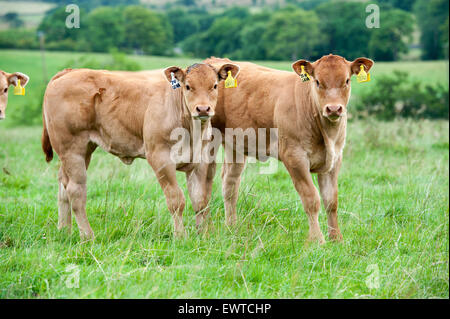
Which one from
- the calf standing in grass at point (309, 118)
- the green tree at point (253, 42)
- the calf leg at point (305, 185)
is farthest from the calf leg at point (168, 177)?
the green tree at point (253, 42)

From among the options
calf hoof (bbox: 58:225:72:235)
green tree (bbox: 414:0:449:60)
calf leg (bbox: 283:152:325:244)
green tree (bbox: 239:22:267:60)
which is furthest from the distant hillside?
calf leg (bbox: 283:152:325:244)

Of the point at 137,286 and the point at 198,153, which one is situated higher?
the point at 198,153

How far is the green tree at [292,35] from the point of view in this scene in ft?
174

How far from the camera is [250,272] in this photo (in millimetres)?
5035

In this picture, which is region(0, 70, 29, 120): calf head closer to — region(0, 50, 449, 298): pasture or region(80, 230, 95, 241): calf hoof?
region(0, 50, 449, 298): pasture

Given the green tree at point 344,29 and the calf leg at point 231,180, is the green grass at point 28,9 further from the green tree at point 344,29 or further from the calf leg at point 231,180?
the calf leg at point 231,180

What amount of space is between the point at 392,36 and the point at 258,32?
65.9 feet

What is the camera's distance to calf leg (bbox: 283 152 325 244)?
6.27 m

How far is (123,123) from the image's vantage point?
673 cm

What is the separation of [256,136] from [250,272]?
238cm

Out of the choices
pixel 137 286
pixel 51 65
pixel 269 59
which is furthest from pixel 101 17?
pixel 137 286

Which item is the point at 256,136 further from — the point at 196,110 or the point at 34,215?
the point at 34,215

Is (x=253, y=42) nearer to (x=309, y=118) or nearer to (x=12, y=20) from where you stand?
(x=12, y=20)

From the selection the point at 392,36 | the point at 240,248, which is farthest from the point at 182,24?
the point at 240,248
